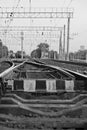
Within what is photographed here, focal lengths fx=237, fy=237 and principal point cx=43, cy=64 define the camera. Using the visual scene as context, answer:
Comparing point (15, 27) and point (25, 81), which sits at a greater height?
point (15, 27)

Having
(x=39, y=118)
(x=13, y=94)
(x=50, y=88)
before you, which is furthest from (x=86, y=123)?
(x=13, y=94)

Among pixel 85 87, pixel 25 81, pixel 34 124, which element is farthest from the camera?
pixel 85 87

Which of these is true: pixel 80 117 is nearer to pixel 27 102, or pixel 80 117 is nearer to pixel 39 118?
pixel 39 118

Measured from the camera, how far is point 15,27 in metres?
45.2

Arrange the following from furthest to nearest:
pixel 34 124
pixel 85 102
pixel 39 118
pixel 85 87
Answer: pixel 85 87 < pixel 85 102 < pixel 39 118 < pixel 34 124

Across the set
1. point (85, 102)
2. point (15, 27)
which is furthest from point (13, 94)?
point (15, 27)

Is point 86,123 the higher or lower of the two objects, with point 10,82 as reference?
lower

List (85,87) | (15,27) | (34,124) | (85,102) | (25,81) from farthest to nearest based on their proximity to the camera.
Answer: (15,27), (85,87), (25,81), (85,102), (34,124)

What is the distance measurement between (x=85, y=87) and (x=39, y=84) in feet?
3.13

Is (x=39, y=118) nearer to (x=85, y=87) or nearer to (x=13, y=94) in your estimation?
(x=13, y=94)

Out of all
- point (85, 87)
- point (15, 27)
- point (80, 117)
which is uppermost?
point (15, 27)

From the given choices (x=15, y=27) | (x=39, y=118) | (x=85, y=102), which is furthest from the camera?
(x=15, y=27)

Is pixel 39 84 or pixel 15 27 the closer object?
pixel 39 84

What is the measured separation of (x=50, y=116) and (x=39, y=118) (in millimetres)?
201
